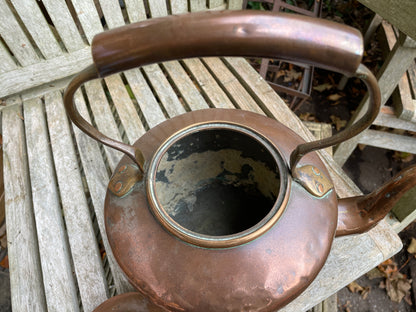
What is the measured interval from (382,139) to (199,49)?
2.14 metres

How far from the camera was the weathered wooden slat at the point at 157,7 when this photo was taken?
182cm

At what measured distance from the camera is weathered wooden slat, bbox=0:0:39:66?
150 centimetres

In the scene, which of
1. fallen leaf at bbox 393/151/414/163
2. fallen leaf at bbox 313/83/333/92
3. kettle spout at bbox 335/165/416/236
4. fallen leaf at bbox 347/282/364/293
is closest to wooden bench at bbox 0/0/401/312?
kettle spout at bbox 335/165/416/236

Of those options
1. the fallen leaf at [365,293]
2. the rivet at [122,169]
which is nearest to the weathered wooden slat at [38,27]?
the rivet at [122,169]

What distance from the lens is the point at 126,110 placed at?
1.67 m

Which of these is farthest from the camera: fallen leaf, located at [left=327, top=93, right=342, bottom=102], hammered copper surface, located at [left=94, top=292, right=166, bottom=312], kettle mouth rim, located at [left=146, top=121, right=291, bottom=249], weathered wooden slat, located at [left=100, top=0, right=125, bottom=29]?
fallen leaf, located at [left=327, top=93, right=342, bottom=102]

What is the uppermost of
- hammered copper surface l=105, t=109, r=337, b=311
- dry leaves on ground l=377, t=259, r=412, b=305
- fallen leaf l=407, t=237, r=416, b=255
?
hammered copper surface l=105, t=109, r=337, b=311

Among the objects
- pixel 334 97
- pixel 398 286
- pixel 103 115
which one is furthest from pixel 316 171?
pixel 334 97

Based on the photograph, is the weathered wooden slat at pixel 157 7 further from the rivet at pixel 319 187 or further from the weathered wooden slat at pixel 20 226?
the rivet at pixel 319 187

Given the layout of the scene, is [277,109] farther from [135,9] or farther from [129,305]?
[129,305]

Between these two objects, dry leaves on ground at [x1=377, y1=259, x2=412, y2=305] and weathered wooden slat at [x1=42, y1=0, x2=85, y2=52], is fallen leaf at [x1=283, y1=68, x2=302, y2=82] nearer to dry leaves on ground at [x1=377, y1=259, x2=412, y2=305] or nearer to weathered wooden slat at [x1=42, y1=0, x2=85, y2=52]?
dry leaves on ground at [x1=377, y1=259, x2=412, y2=305]

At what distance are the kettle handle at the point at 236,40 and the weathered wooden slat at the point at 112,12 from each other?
4.62 ft

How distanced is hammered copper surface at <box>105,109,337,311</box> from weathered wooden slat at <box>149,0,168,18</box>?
1.43 metres

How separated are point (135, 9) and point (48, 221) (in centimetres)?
129
